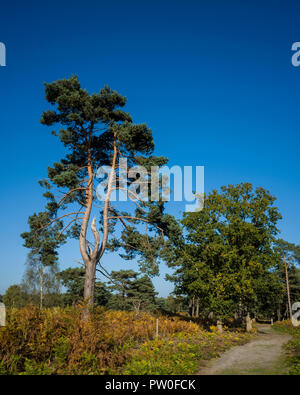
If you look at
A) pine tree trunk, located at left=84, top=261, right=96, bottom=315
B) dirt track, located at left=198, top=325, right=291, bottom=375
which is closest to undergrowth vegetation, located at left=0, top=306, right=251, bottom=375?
dirt track, located at left=198, top=325, right=291, bottom=375

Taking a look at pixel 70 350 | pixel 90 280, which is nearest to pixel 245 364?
pixel 70 350

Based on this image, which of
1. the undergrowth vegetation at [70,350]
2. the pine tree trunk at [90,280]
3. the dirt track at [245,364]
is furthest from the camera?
the pine tree trunk at [90,280]

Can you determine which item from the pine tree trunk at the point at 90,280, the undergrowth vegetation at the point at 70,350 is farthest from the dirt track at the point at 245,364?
the pine tree trunk at the point at 90,280

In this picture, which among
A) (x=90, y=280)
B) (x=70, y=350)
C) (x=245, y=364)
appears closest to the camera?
(x=70, y=350)

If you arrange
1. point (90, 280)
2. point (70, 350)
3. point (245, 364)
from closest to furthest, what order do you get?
point (70, 350) < point (245, 364) < point (90, 280)

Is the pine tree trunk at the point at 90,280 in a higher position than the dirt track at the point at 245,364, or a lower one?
higher

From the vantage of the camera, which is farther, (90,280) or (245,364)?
(90,280)

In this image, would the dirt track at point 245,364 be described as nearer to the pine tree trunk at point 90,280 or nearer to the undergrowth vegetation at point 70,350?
the undergrowth vegetation at point 70,350

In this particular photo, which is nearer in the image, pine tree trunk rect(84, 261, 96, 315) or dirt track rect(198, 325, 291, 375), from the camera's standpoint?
dirt track rect(198, 325, 291, 375)

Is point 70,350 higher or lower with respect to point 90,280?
lower

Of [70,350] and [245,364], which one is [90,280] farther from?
[245,364]

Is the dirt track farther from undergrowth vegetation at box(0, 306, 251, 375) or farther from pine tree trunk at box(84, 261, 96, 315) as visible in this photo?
pine tree trunk at box(84, 261, 96, 315)
